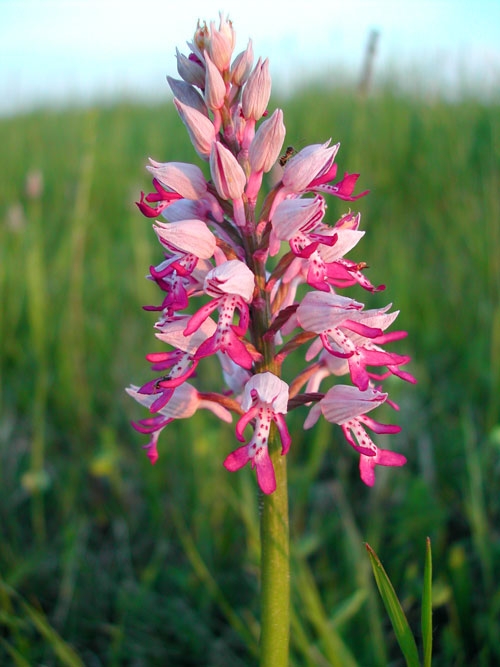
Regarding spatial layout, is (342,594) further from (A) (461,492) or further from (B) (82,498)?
(B) (82,498)

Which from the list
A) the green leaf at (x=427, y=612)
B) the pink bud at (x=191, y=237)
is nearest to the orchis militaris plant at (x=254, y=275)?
the pink bud at (x=191, y=237)

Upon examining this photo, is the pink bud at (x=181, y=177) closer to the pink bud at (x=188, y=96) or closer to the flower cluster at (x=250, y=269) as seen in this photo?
the flower cluster at (x=250, y=269)

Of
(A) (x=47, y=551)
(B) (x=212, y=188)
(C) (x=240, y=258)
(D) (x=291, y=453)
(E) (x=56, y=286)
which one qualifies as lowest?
(A) (x=47, y=551)

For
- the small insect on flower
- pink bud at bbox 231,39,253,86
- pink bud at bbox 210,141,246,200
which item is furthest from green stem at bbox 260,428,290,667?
pink bud at bbox 231,39,253,86

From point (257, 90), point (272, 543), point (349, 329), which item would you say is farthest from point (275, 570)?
point (257, 90)

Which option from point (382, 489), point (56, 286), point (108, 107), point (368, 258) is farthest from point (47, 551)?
point (108, 107)

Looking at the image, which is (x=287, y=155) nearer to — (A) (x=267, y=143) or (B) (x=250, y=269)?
(A) (x=267, y=143)
